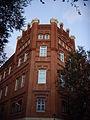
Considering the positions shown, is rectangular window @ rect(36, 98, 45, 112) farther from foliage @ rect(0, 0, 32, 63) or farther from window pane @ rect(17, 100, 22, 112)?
foliage @ rect(0, 0, 32, 63)

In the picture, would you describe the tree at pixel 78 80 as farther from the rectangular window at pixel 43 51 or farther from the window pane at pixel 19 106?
the window pane at pixel 19 106

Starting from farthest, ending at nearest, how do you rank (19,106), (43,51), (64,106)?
(43,51), (19,106), (64,106)

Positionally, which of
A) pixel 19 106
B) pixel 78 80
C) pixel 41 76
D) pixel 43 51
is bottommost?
pixel 19 106

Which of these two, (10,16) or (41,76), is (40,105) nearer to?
(41,76)

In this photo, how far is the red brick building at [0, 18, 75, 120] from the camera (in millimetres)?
18219

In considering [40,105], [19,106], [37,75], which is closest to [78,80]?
[40,105]

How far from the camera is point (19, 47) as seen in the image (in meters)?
26.9

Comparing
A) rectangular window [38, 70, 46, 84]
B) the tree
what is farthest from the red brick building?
the tree

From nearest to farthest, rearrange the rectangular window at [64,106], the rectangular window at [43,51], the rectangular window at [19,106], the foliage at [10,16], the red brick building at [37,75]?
1. the foliage at [10,16]
2. the red brick building at [37,75]
3. the rectangular window at [64,106]
4. the rectangular window at [19,106]
5. the rectangular window at [43,51]

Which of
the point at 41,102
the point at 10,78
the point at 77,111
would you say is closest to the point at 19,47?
the point at 10,78

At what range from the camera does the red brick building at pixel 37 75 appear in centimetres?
1822

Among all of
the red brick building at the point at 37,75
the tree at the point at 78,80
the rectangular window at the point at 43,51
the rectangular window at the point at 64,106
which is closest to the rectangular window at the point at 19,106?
the red brick building at the point at 37,75

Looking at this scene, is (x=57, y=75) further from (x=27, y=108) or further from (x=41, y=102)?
(x=27, y=108)

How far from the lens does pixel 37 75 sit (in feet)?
66.0
